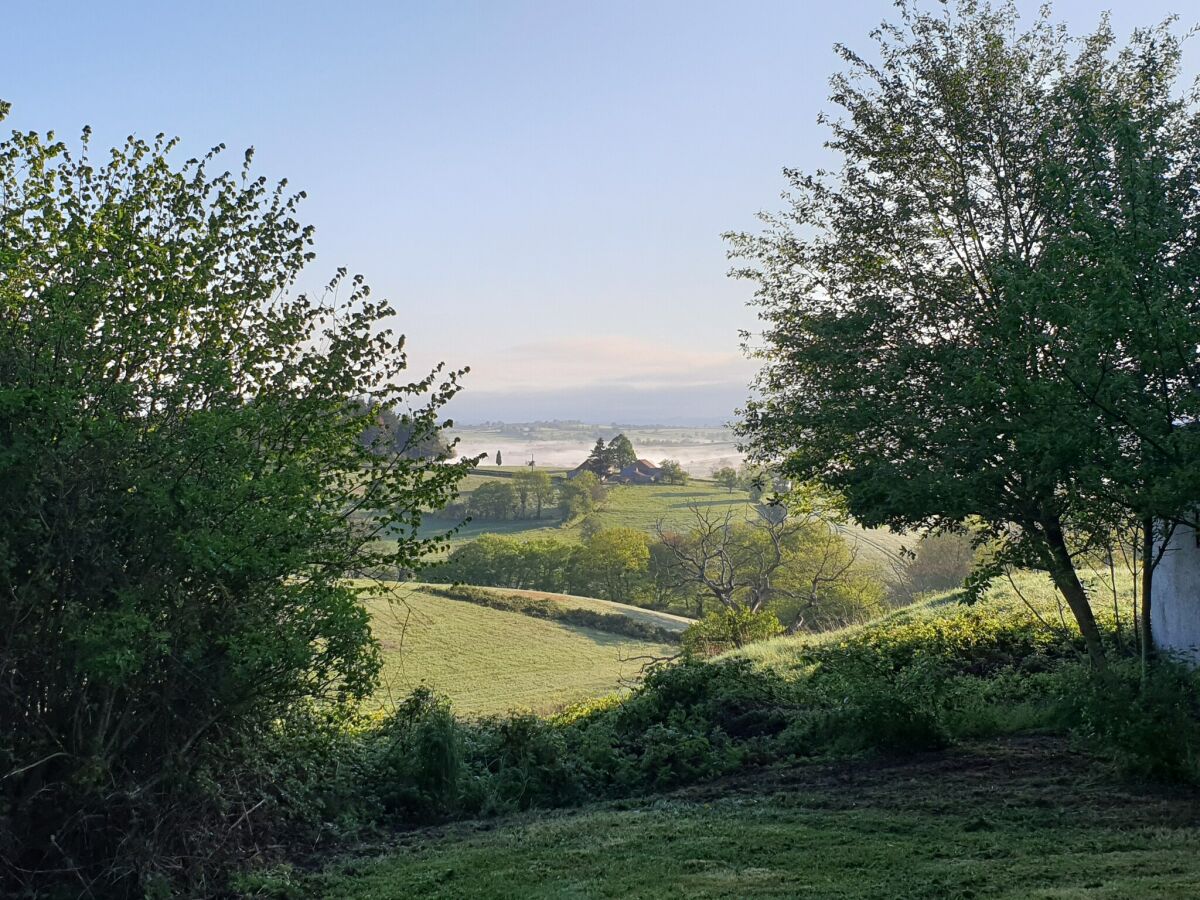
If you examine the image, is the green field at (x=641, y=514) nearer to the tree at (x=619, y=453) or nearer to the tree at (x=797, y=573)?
the tree at (x=619, y=453)

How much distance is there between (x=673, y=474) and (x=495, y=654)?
2416 inches

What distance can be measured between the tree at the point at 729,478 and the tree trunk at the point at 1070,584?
225ft

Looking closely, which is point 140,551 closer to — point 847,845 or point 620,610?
point 847,845

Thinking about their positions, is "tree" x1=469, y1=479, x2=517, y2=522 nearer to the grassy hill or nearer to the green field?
the green field

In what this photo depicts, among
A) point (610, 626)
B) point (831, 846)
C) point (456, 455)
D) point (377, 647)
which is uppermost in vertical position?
point (456, 455)

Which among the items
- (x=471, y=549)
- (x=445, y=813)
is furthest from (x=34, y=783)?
(x=471, y=549)

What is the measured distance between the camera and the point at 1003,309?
887 cm

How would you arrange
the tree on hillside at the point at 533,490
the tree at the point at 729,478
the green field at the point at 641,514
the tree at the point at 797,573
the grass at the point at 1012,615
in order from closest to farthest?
the grass at the point at 1012,615, the tree at the point at 797,573, the green field at the point at 641,514, the tree on hillside at the point at 533,490, the tree at the point at 729,478

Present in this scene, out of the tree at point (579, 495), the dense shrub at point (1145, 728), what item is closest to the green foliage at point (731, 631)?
the dense shrub at point (1145, 728)

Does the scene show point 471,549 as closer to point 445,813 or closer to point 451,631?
point 451,631

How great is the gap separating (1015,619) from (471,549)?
4569cm

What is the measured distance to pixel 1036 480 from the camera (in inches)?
368

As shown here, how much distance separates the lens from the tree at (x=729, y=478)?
83062mm

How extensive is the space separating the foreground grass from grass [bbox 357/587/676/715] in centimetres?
1765
